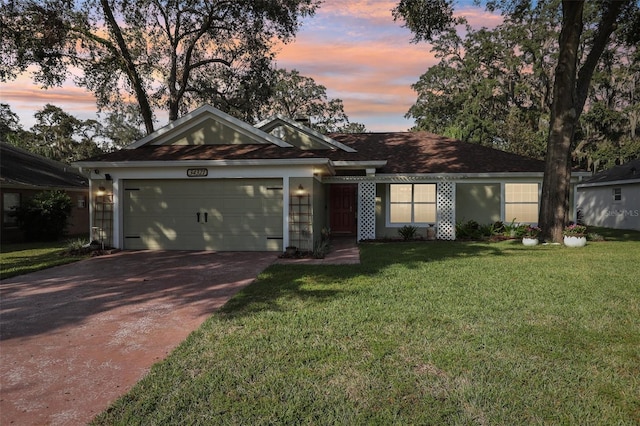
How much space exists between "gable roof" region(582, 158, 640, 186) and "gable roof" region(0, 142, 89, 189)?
27.9 m

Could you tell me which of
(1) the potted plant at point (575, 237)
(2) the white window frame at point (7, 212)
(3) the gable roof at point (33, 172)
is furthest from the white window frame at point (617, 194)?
(2) the white window frame at point (7, 212)

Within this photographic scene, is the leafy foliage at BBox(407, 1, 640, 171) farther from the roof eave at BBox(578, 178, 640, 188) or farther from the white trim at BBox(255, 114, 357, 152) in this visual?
the white trim at BBox(255, 114, 357, 152)

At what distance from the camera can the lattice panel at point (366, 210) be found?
15.2 metres

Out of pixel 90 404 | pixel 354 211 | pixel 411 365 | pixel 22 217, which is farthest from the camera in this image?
pixel 354 211

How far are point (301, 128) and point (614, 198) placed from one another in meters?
18.8

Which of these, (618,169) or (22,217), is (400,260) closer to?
(22,217)

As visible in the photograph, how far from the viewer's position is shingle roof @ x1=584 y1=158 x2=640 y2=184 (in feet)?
69.7

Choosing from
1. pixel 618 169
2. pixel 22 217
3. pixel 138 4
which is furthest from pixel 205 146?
pixel 618 169

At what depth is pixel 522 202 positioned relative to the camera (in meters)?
16.3

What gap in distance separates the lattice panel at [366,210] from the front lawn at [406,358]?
767 centimetres

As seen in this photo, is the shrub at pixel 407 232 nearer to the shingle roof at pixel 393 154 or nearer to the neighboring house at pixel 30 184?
the shingle roof at pixel 393 154

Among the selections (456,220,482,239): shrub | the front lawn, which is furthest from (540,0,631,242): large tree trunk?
the front lawn

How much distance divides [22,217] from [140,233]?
6745 millimetres

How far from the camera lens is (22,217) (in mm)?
15938
